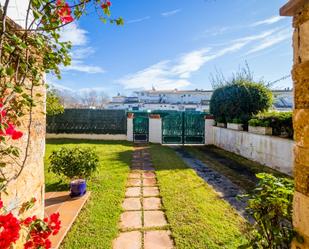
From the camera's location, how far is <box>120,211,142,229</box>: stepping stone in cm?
369

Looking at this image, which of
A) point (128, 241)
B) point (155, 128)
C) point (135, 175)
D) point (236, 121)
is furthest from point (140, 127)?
point (128, 241)

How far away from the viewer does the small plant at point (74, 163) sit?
4977mm

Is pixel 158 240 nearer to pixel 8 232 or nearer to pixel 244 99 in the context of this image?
pixel 8 232

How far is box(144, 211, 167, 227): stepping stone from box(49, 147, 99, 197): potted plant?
1.68m

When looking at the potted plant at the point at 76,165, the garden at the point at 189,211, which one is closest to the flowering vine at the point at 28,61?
the garden at the point at 189,211

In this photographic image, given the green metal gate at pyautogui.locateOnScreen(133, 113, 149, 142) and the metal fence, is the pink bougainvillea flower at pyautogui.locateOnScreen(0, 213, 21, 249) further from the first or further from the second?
the metal fence

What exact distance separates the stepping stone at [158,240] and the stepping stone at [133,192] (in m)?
1.67

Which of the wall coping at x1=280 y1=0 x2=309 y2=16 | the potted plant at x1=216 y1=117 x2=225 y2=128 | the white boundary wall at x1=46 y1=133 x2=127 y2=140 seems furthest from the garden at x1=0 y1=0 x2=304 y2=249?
the white boundary wall at x1=46 y1=133 x2=127 y2=140

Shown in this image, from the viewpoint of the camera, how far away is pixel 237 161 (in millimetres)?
8930

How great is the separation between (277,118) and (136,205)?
6044 mm

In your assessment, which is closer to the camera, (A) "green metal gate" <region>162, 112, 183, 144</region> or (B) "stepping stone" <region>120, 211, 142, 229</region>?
(B) "stepping stone" <region>120, 211, 142, 229</region>

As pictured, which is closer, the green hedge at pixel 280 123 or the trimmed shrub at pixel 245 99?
the green hedge at pixel 280 123

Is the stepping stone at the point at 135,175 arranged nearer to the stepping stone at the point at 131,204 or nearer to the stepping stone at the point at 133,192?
the stepping stone at the point at 133,192

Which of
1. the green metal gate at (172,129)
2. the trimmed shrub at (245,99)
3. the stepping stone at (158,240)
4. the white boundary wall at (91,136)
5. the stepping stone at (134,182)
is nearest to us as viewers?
the stepping stone at (158,240)
